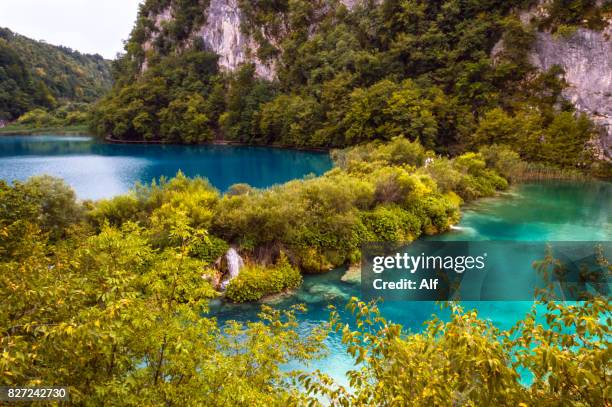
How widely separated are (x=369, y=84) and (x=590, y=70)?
24.5 meters

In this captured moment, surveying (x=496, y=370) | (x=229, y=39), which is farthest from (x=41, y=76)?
(x=496, y=370)

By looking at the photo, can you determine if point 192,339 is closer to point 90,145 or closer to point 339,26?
point 339,26

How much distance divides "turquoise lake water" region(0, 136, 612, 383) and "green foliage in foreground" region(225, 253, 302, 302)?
1.38ft

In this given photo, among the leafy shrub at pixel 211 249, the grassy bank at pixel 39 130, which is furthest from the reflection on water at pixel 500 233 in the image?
the grassy bank at pixel 39 130

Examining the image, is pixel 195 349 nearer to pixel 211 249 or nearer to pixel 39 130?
pixel 211 249

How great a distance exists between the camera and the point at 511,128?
39750 mm

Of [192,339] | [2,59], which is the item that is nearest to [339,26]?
[192,339]

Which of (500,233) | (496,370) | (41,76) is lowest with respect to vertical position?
(500,233)

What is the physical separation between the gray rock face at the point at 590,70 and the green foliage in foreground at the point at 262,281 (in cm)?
3799

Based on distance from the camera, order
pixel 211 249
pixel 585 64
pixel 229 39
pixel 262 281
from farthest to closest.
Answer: pixel 229 39 → pixel 585 64 → pixel 211 249 → pixel 262 281

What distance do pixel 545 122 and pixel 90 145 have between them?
2441 inches

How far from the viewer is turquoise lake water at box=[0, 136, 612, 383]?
44.9 feet

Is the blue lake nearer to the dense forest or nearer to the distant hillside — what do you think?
the dense forest

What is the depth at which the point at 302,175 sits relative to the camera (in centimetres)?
3794
